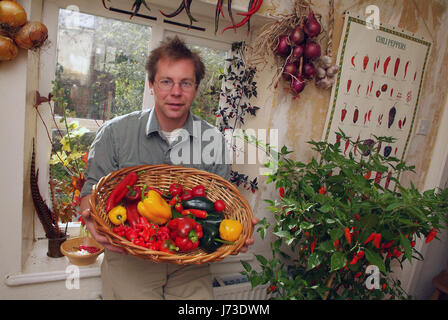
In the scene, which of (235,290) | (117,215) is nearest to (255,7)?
(117,215)

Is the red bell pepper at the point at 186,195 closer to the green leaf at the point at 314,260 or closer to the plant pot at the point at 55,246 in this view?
the green leaf at the point at 314,260

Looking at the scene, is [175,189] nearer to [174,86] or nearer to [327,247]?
[174,86]

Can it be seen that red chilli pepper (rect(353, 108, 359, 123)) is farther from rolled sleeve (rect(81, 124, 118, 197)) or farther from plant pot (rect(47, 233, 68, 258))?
plant pot (rect(47, 233, 68, 258))

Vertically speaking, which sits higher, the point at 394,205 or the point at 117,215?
the point at 394,205

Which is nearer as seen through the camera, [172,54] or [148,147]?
[172,54]

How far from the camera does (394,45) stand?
189cm

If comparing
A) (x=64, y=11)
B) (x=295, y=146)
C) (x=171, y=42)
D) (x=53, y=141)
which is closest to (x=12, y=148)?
(x=53, y=141)

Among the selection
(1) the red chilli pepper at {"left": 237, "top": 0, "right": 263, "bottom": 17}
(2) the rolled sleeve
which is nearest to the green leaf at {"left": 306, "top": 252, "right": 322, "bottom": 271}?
(2) the rolled sleeve

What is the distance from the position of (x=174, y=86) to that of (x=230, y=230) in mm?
685

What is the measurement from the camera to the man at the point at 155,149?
1.30m

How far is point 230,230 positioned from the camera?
1.14 m

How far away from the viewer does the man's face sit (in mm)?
1307

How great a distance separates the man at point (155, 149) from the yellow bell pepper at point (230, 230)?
10 cm
